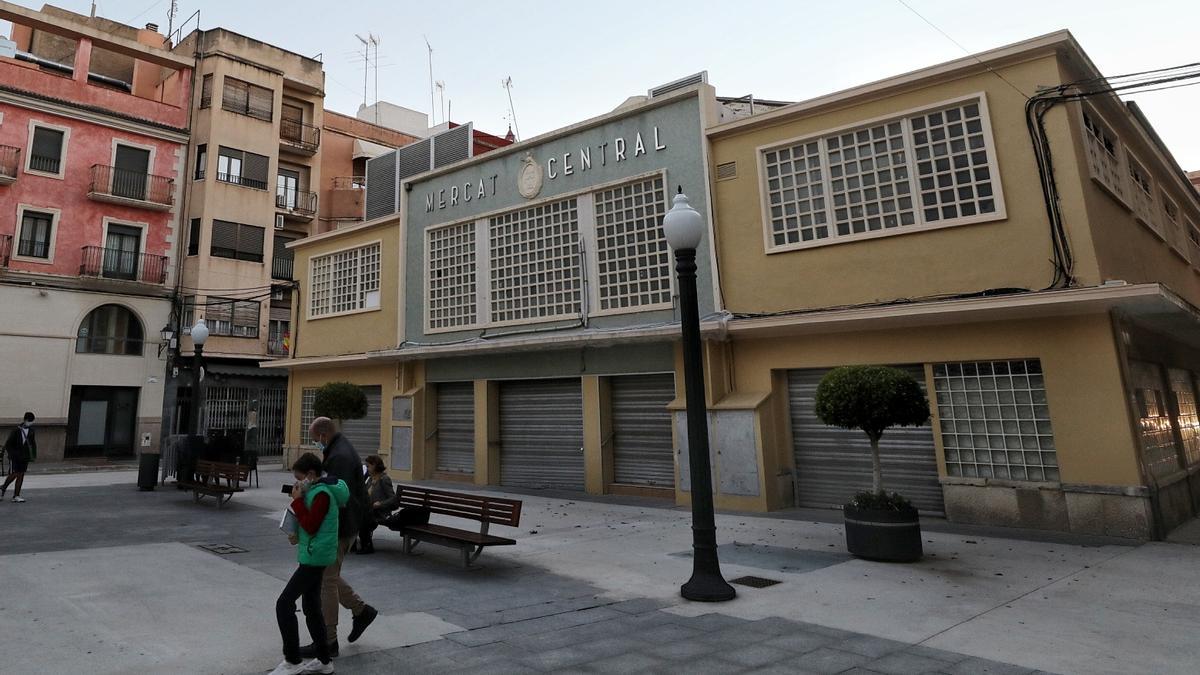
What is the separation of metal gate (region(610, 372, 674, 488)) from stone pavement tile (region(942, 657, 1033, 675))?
8.96m

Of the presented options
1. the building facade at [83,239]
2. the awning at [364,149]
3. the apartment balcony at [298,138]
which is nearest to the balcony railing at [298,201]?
the apartment balcony at [298,138]

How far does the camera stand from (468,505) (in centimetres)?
794

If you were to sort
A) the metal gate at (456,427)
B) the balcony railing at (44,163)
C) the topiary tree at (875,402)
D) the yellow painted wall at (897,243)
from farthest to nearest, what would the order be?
the balcony railing at (44,163)
the metal gate at (456,427)
the yellow painted wall at (897,243)
the topiary tree at (875,402)

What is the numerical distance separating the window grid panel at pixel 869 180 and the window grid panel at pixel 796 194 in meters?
0.24

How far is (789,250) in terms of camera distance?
11.8 m

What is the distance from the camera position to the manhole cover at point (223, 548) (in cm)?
805

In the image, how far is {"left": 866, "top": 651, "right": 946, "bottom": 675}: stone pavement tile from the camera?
Answer: 4227 millimetres

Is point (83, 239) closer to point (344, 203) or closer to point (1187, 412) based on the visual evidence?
point (344, 203)

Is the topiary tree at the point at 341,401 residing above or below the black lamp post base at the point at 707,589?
above

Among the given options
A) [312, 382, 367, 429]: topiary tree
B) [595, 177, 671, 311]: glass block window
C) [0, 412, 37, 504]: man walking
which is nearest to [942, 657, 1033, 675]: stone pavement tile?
[595, 177, 671, 311]: glass block window

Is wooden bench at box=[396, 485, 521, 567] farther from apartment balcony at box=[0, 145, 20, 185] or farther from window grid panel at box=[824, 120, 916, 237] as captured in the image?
apartment balcony at box=[0, 145, 20, 185]

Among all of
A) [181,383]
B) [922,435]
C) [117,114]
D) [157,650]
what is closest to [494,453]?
[922,435]

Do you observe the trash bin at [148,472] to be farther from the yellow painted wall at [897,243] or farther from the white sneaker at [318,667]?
the yellow painted wall at [897,243]

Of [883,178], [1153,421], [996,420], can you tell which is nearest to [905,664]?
[996,420]
